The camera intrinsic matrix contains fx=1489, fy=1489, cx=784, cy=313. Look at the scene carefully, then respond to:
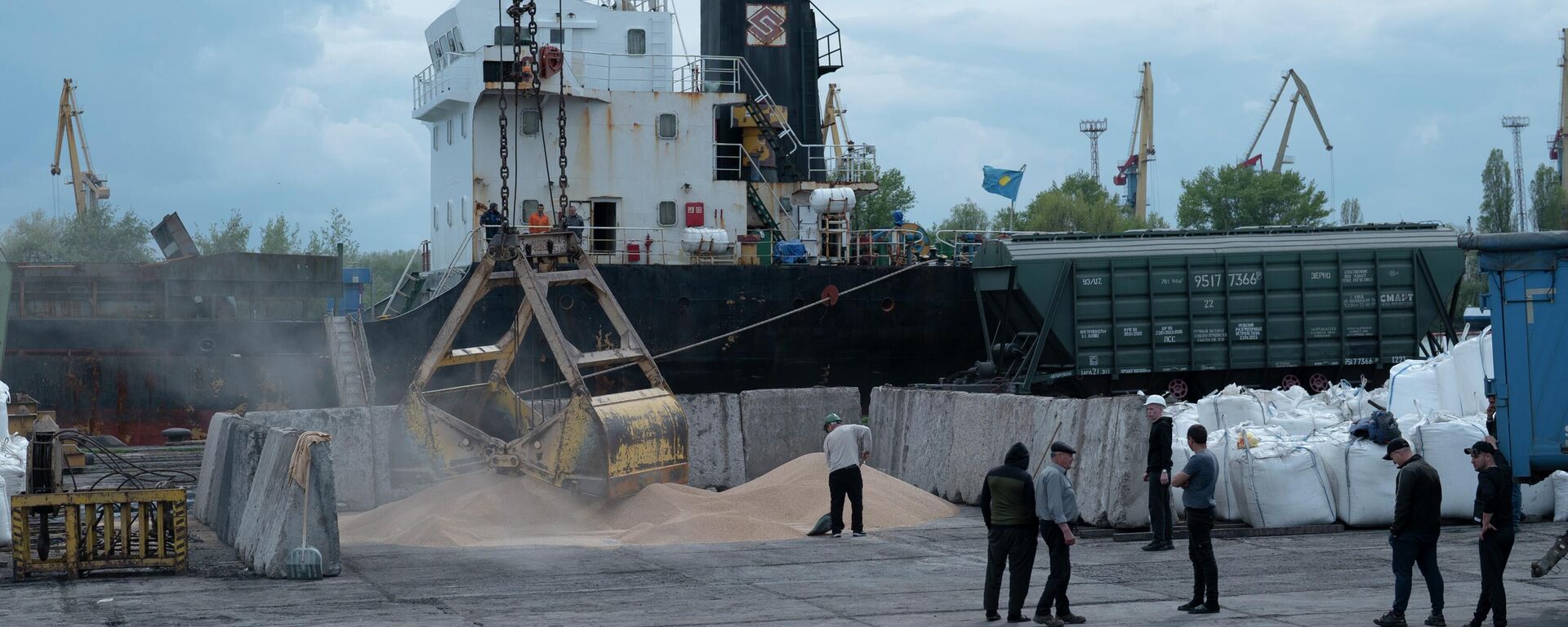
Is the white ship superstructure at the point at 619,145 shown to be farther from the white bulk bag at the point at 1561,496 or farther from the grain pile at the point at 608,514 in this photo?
the white bulk bag at the point at 1561,496

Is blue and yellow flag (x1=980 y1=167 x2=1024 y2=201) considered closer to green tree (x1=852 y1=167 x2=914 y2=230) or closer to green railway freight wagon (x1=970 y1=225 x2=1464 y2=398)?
green railway freight wagon (x1=970 y1=225 x2=1464 y2=398)

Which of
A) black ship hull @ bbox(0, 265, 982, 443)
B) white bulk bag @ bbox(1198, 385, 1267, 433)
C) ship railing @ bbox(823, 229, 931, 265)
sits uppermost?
ship railing @ bbox(823, 229, 931, 265)

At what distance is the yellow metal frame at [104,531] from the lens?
439 inches

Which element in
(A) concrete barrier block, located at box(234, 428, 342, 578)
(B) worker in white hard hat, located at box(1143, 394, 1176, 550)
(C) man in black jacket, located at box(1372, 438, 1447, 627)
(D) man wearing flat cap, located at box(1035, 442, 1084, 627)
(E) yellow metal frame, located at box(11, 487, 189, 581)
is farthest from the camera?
(B) worker in white hard hat, located at box(1143, 394, 1176, 550)

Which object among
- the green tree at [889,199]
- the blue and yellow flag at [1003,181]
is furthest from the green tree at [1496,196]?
the blue and yellow flag at [1003,181]

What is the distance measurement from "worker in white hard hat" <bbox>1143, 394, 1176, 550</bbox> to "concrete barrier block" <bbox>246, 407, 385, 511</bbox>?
8.54 m

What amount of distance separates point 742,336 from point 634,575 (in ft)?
44.7

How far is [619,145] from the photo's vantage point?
2589 centimetres

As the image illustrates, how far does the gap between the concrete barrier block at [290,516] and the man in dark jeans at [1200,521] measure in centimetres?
641

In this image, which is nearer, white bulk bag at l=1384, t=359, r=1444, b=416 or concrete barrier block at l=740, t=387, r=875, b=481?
white bulk bag at l=1384, t=359, r=1444, b=416

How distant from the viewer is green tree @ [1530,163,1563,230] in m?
86.8

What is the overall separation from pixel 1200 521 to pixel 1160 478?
3.00 meters

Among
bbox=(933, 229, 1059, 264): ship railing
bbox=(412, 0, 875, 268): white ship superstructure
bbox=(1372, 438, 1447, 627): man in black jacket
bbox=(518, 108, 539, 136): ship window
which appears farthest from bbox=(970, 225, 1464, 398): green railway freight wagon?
bbox=(1372, 438, 1447, 627): man in black jacket

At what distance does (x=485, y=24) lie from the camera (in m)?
26.4
